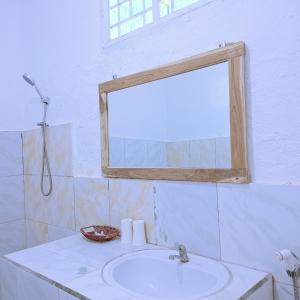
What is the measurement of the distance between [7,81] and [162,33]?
1374 millimetres

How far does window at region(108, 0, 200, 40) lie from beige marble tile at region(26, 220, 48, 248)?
4.48ft

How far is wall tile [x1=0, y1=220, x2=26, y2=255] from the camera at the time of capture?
7.02ft

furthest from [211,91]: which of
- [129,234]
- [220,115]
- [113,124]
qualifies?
[129,234]

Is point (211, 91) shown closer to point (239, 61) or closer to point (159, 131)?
point (239, 61)

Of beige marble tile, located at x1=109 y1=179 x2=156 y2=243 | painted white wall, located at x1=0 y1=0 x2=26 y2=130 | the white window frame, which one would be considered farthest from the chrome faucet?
painted white wall, located at x1=0 y1=0 x2=26 y2=130

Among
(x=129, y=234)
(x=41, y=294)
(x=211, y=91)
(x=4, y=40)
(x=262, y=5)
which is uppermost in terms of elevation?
(x=4, y=40)

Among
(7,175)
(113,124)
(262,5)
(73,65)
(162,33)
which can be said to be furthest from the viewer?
(7,175)

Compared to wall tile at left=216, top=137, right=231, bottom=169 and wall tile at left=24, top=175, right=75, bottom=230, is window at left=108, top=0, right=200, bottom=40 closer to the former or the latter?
wall tile at left=216, top=137, right=231, bottom=169

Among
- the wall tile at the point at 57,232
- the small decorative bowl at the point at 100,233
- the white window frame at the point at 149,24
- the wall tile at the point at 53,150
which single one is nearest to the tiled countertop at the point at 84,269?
the small decorative bowl at the point at 100,233

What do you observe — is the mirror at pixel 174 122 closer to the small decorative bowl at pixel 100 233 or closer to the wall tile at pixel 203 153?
the wall tile at pixel 203 153

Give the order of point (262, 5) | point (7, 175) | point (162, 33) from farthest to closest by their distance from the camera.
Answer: point (7, 175) < point (162, 33) < point (262, 5)

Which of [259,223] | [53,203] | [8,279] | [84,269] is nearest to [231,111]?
[259,223]

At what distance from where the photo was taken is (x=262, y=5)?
110 cm

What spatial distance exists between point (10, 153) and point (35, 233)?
0.61 m
